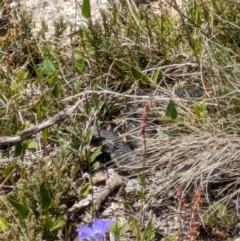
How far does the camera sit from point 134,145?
9.71ft

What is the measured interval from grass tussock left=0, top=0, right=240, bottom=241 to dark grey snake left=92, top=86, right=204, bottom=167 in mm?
13

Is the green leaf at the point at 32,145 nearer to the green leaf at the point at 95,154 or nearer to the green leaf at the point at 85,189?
the green leaf at the point at 95,154

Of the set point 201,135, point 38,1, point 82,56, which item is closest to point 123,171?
point 201,135

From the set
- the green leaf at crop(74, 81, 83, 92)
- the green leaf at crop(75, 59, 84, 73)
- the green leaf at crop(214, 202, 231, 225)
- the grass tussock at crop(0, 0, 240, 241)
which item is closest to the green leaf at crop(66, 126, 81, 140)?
the grass tussock at crop(0, 0, 240, 241)

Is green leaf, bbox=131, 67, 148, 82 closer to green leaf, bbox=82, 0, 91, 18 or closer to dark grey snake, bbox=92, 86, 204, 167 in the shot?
dark grey snake, bbox=92, 86, 204, 167

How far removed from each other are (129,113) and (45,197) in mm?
724

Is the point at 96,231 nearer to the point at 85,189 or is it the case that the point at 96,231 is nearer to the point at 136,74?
the point at 85,189

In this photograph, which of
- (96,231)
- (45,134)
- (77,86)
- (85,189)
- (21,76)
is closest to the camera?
(96,231)

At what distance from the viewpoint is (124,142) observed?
2.99 meters

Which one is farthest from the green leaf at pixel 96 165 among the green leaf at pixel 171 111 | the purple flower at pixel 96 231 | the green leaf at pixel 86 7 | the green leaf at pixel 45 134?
the purple flower at pixel 96 231

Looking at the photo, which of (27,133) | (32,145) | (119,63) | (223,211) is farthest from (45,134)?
(223,211)

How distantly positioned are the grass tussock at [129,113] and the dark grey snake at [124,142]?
0.01 metres

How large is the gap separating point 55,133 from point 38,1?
1.26 meters

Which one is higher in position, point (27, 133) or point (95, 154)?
→ point (27, 133)
